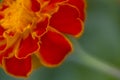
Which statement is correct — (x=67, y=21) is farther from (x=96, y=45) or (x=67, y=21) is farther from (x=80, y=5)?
(x=96, y=45)

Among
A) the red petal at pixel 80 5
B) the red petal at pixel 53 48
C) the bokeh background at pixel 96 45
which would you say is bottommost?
the bokeh background at pixel 96 45

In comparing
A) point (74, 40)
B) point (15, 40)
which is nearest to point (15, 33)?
point (15, 40)

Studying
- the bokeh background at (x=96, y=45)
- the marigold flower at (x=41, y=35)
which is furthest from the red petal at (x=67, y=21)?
the bokeh background at (x=96, y=45)

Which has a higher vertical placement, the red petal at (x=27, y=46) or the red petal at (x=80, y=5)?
the red petal at (x=80, y=5)

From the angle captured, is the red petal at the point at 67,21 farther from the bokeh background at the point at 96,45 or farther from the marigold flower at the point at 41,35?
the bokeh background at the point at 96,45

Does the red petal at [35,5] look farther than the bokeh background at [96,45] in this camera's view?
No

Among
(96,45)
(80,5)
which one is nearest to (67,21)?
(80,5)
